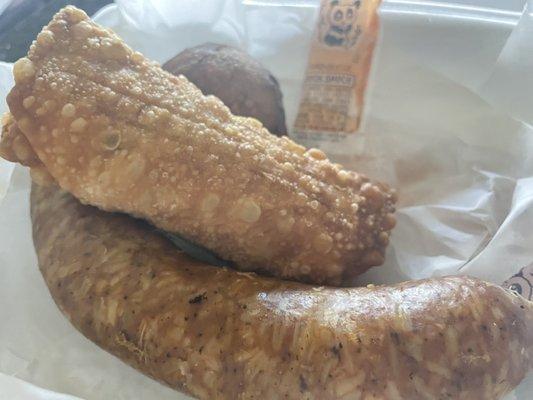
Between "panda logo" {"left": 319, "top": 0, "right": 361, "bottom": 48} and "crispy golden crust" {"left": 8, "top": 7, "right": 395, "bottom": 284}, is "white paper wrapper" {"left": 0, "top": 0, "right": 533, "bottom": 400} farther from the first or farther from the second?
"crispy golden crust" {"left": 8, "top": 7, "right": 395, "bottom": 284}

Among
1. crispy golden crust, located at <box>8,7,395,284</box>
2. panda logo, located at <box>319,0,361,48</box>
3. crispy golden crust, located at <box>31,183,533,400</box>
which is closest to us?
crispy golden crust, located at <box>31,183,533,400</box>

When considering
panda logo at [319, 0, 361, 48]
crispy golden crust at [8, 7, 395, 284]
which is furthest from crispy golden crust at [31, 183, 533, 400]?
panda logo at [319, 0, 361, 48]

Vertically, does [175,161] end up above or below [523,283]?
above

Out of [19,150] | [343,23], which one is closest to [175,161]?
[19,150]

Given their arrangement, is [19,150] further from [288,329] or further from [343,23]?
[343,23]

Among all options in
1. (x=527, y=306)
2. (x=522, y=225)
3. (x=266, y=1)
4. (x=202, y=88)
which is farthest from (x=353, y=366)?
(x=266, y=1)
